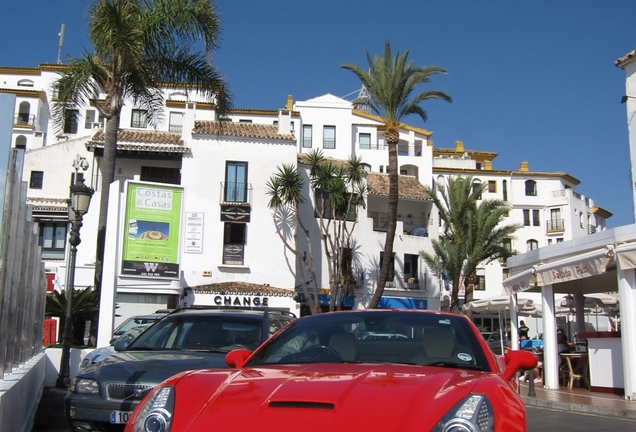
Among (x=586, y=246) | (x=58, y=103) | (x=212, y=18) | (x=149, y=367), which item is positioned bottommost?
(x=149, y=367)

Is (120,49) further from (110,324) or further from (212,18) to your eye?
(110,324)

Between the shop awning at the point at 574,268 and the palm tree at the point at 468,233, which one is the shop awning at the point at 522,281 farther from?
the palm tree at the point at 468,233

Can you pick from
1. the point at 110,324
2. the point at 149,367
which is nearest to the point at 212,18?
the point at 110,324

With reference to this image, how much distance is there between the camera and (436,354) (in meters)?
4.77

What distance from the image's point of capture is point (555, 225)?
72.6 m

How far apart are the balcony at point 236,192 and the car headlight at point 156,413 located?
3826 cm

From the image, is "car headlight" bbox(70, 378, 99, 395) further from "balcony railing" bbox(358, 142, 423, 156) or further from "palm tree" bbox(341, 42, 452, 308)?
"balcony railing" bbox(358, 142, 423, 156)

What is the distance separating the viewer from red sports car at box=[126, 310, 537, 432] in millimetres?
3453

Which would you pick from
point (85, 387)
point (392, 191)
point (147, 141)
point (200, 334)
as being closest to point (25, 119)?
point (147, 141)

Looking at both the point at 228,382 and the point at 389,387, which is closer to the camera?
the point at 389,387

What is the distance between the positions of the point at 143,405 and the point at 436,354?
1.92 metres

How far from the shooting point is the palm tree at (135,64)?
21250 mm

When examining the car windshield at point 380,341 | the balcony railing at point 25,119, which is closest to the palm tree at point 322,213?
the balcony railing at point 25,119

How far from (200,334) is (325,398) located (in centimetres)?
570
